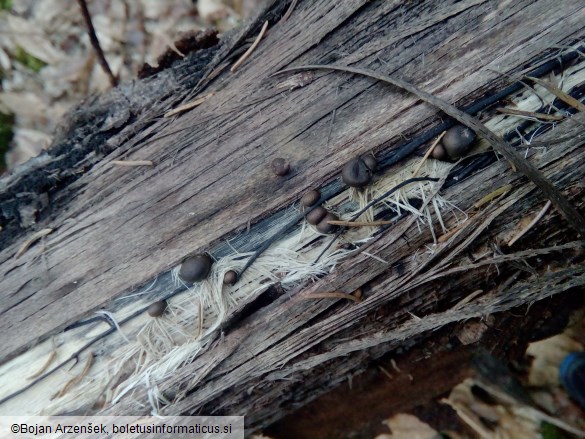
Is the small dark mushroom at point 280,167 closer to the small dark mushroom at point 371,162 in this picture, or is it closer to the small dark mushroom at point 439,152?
the small dark mushroom at point 371,162

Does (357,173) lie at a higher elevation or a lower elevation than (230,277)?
higher

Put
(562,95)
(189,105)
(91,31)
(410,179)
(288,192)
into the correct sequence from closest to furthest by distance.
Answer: (562,95), (410,179), (288,192), (189,105), (91,31)

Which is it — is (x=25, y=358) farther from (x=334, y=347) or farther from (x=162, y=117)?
(x=334, y=347)

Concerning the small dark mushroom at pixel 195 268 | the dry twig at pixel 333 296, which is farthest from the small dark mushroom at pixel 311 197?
the small dark mushroom at pixel 195 268

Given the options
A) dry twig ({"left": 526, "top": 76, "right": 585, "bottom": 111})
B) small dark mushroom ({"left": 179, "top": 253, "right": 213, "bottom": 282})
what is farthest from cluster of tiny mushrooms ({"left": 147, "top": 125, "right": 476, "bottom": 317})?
dry twig ({"left": 526, "top": 76, "right": 585, "bottom": 111})

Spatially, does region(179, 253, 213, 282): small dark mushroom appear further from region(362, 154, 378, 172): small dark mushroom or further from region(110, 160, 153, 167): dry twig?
region(362, 154, 378, 172): small dark mushroom


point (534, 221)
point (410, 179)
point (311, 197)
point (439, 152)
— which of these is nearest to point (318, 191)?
point (311, 197)

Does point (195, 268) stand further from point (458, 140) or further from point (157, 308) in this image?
point (458, 140)
